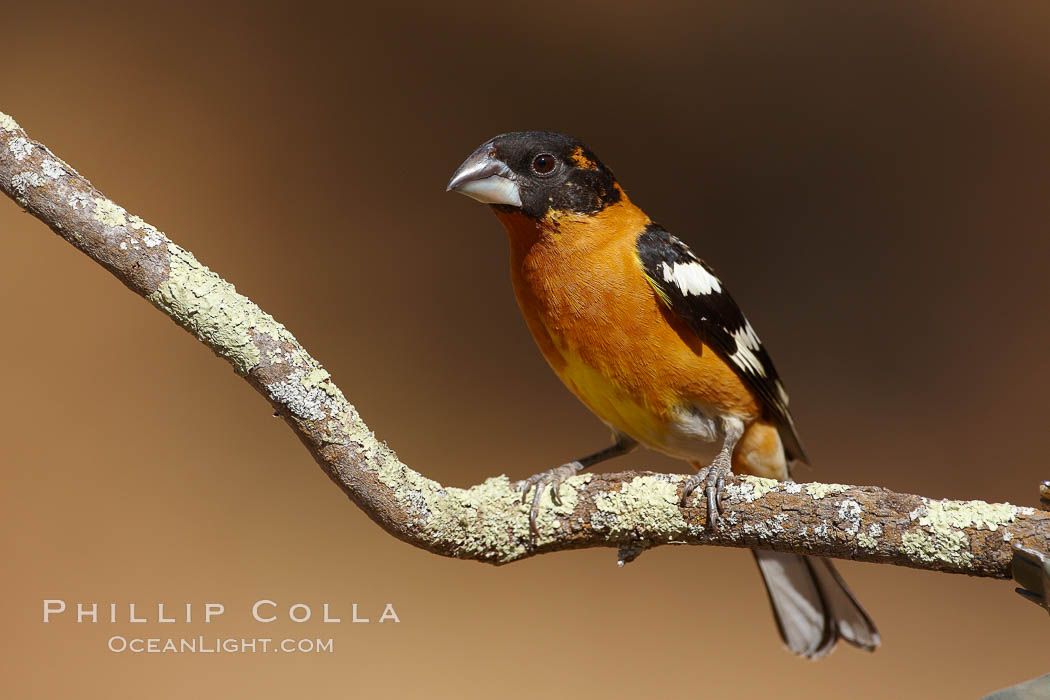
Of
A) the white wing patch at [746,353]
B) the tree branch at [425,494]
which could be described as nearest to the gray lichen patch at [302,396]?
the tree branch at [425,494]

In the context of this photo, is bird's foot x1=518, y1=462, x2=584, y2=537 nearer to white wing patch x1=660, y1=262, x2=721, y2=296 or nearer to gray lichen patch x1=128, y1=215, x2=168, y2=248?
white wing patch x1=660, y1=262, x2=721, y2=296

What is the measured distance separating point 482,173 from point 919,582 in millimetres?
2946

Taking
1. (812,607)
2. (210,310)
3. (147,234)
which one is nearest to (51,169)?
(147,234)

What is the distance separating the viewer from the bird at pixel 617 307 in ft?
5.91

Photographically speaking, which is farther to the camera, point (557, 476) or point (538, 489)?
point (557, 476)

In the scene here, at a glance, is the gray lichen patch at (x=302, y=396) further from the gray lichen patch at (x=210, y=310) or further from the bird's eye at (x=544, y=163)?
the bird's eye at (x=544, y=163)

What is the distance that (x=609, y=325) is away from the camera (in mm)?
1799

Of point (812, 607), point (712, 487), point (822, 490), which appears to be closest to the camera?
point (822, 490)

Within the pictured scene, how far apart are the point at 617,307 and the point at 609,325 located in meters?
0.04

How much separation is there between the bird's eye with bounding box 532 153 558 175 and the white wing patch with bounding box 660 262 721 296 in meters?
0.31

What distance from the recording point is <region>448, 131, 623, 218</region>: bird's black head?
1764 mm

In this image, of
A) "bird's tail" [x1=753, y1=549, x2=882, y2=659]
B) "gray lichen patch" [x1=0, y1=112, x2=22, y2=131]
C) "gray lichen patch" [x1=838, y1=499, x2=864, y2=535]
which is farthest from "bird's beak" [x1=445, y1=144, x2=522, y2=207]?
"bird's tail" [x1=753, y1=549, x2=882, y2=659]

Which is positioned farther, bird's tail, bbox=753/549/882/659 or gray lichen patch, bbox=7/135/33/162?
bird's tail, bbox=753/549/882/659

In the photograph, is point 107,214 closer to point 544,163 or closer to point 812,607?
point 544,163
